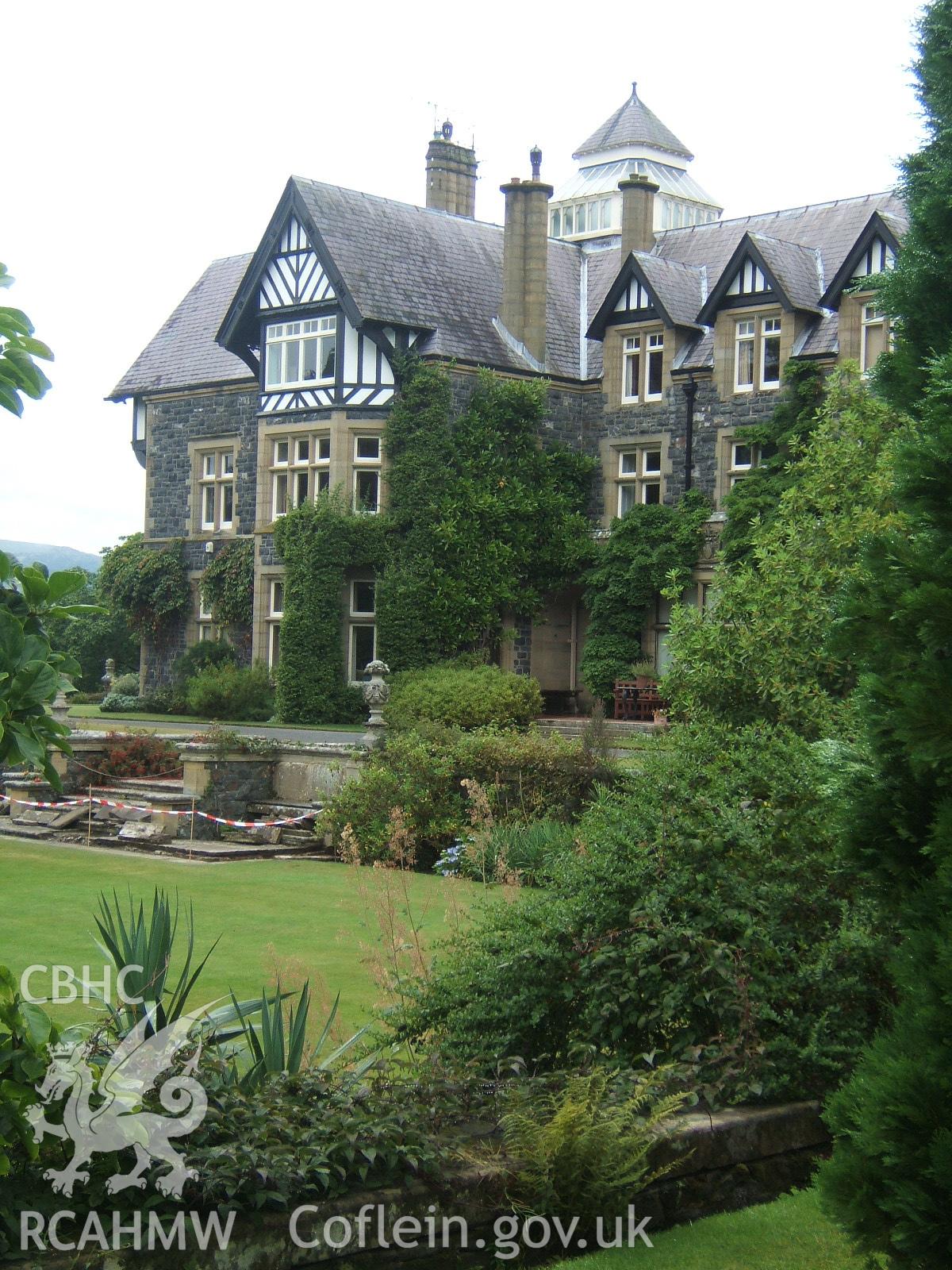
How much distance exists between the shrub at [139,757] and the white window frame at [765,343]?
43.3 ft

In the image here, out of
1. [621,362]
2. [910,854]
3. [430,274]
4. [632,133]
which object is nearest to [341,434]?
[430,274]

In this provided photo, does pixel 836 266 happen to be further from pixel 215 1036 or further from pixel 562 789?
pixel 215 1036

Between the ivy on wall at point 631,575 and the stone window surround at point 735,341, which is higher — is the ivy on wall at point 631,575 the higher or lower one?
the lower one

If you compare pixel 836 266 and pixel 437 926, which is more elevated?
pixel 836 266

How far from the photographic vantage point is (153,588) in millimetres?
34594

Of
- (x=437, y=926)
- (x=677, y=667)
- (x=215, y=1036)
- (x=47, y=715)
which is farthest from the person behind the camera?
(x=677, y=667)

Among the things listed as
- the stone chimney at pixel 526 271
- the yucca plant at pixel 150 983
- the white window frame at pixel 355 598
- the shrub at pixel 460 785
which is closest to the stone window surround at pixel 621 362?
the stone chimney at pixel 526 271

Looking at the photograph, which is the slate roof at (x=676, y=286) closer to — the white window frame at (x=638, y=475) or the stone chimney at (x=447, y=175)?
the white window frame at (x=638, y=475)

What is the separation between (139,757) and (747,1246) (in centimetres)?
1763

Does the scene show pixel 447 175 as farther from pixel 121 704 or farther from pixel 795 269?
pixel 121 704

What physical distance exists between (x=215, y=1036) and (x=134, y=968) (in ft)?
1.37

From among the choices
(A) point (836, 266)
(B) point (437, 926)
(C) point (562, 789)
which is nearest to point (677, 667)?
(C) point (562, 789)

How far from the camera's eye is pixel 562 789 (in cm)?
1722

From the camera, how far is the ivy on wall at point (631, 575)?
91.6ft
